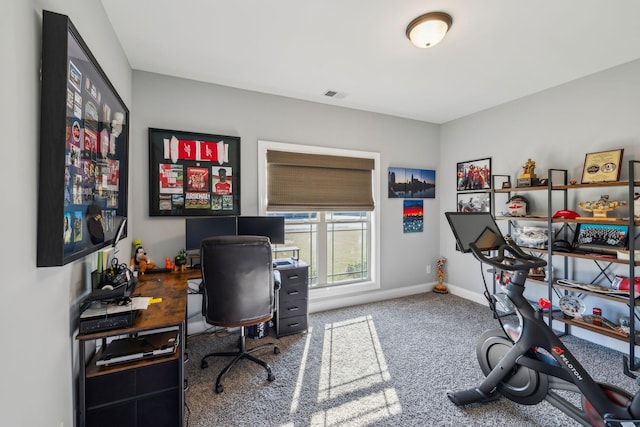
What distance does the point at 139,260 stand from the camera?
2688mm

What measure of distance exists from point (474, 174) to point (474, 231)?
7.96 feet

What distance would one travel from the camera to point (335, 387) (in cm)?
216

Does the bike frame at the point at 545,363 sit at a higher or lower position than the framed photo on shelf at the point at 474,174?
lower

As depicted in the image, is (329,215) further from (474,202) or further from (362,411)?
(362,411)

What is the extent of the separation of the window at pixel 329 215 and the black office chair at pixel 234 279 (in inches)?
44.9

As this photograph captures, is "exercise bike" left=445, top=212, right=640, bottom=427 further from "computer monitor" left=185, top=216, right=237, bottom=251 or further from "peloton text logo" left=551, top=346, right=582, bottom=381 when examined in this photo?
"computer monitor" left=185, top=216, right=237, bottom=251

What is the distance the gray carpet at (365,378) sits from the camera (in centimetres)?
186

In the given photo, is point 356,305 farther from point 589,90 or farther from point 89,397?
point 589,90

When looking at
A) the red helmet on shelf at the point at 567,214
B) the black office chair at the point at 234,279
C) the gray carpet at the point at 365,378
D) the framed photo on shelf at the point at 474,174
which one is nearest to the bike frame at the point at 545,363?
the gray carpet at the point at 365,378

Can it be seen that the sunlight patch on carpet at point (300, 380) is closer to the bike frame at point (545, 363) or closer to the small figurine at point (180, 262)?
the bike frame at point (545, 363)

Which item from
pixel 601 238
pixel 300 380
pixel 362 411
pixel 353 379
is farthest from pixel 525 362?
pixel 601 238

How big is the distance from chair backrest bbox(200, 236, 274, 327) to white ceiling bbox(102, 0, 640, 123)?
1584 millimetres

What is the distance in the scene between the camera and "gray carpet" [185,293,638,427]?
1863 mm

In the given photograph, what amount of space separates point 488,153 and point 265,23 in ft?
10.6
